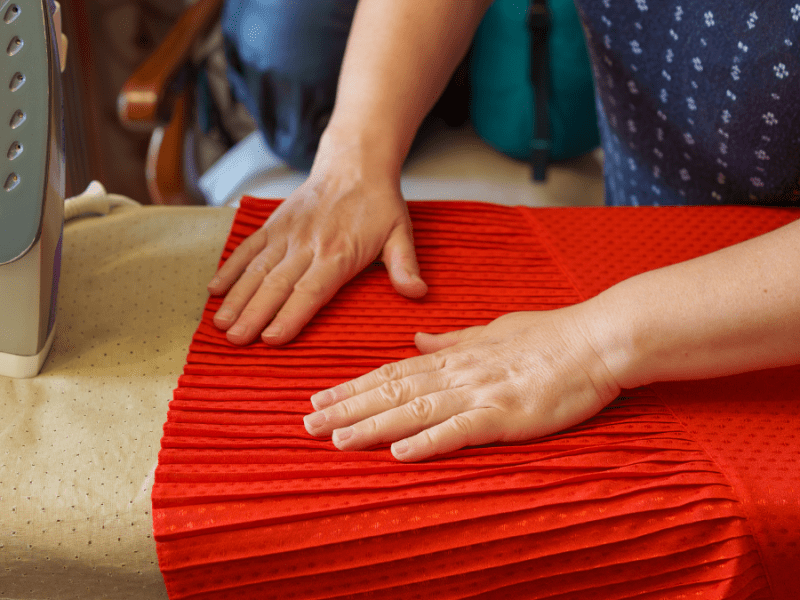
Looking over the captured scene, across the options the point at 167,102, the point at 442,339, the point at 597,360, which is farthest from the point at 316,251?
the point at 167,102

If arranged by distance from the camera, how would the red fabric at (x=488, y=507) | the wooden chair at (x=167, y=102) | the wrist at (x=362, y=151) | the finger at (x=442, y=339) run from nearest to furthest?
the red fabric at (x=488, y=507), the finger at (x=442, y=339), the wrist at (x=362, y=151), the wooden chair at (x=167, y=102)

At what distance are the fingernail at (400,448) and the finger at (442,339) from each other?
0.11 m

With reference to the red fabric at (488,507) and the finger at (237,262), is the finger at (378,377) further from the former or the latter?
the finger at (237,262)

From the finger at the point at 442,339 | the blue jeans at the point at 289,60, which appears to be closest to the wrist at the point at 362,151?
the finger at the point at 442,339

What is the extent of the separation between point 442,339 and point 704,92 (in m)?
0.38

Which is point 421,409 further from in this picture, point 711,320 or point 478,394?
point 711,320

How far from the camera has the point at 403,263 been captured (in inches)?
24.4

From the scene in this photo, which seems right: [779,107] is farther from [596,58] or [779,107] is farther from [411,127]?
[411,127]

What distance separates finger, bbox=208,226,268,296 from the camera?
0.62 metres

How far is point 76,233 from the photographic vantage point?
2.33ft

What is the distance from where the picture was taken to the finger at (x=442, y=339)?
55cm

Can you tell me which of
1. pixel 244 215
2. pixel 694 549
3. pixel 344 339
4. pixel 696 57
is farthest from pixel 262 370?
pixel 696 57

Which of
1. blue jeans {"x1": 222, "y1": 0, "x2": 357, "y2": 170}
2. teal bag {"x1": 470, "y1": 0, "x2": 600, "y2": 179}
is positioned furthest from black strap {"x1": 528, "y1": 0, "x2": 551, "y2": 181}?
blue jeans {"x1": 222, "y1": 0, "x2": 357, "y2": 170}

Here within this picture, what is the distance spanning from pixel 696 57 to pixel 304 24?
70 centimetres
